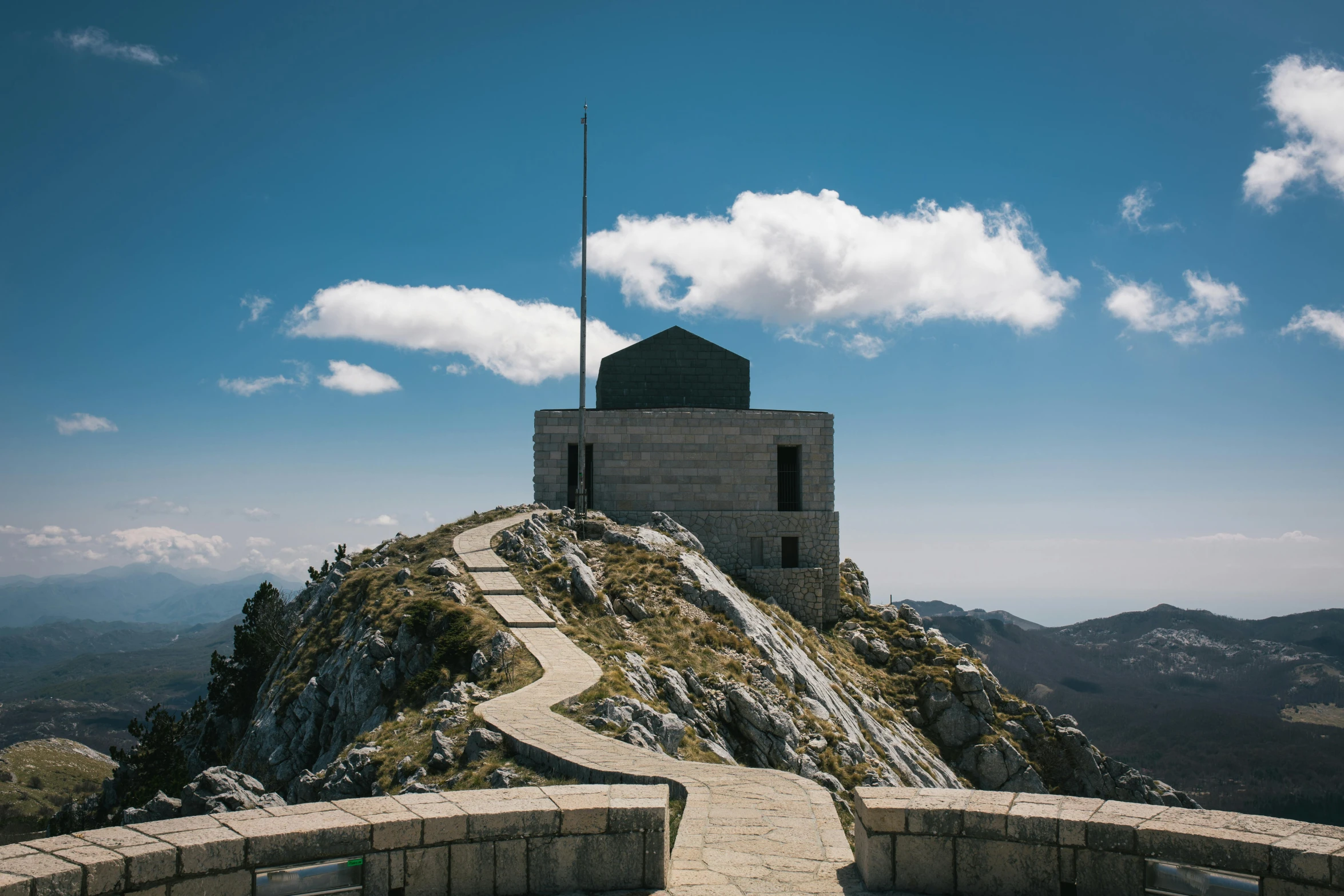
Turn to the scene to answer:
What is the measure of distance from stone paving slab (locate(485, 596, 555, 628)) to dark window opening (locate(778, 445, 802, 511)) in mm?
19281

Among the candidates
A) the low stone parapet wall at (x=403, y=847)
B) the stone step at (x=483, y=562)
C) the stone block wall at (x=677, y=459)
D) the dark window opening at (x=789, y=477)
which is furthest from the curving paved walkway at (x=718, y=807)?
the dark window opening at (x=789, y=477)

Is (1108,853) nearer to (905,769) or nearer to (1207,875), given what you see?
(1207,875)

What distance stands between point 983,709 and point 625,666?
71.4 ft

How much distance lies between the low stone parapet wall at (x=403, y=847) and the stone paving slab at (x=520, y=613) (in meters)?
13.9

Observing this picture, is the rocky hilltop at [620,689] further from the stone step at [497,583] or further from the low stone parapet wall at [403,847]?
the low stone parapet wall at [403,847]

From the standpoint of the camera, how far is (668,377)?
44594 mm

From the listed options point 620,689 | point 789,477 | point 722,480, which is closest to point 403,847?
point 620,689

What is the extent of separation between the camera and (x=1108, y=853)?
7547 millimetres

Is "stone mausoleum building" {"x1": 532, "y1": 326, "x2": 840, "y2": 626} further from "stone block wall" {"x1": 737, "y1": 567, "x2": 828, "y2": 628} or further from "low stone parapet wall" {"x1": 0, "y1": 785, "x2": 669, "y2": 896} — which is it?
"low stone parapet wall" {"x1": 0, "y1": 785, "x2": 669, "y2": 896}

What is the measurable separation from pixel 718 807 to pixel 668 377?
114 feet

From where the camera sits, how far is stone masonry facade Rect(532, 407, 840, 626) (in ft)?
129

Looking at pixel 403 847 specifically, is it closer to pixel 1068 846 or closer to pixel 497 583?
pixel 1068 846

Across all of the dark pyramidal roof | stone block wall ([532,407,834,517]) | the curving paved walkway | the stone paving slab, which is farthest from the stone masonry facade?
the curving paved walkway

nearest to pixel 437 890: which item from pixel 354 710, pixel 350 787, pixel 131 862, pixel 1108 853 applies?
pixel 131 862
